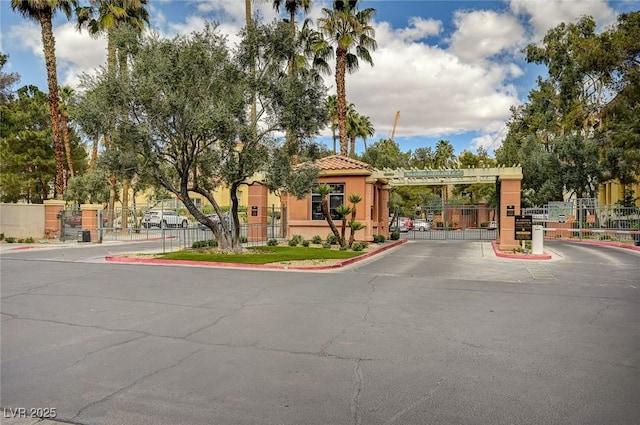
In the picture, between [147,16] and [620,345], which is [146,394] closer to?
[620,345]

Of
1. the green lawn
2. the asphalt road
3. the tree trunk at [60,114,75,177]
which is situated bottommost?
the asphalt road

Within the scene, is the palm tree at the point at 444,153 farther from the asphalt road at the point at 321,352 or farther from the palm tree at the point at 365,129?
the asphalt road at the point at 321,352

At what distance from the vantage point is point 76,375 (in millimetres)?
5211

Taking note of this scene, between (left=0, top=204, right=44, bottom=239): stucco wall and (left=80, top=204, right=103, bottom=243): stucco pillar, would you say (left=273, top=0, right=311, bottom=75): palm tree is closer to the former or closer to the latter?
(left=80, top=204, right=103, bottom=243): stucco pillar

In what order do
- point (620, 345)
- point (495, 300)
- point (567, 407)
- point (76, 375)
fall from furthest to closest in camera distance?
point (495, 300)
point (620, 345)
point (76, 375)
point (567, 407)

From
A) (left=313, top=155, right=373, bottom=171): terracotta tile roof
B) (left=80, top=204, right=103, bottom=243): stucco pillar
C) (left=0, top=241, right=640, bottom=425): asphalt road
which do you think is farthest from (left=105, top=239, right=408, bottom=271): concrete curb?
(left=80, top=204, right=103, bottom=243): stucco pillar

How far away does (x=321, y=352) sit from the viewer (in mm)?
6000

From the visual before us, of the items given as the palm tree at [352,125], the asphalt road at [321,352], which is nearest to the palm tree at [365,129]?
the palm tree at [352,125]

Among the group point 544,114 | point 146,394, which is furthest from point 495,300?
point 544,114

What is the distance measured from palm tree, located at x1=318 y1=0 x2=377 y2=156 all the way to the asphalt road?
54.9 ft

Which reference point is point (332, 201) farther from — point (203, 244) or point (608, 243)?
point (608, 243)

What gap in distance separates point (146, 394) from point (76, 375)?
3.60ft

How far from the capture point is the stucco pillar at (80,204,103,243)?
2695 centimetres

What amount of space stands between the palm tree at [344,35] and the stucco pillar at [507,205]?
884cm
